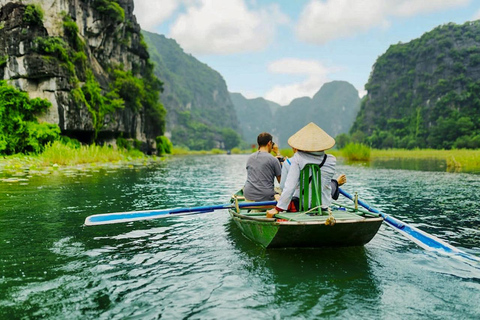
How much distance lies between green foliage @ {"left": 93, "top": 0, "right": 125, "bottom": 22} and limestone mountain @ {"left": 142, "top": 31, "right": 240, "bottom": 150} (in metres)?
82.2

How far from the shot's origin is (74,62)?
25328mm

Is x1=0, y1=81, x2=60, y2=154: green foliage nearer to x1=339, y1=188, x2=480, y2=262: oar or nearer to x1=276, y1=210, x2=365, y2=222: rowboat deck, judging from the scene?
x1=276, y1=210, x2=365, y2=222: rowboat deck

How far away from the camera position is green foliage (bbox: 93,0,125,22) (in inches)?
1201

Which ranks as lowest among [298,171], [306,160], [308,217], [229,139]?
[308,217]

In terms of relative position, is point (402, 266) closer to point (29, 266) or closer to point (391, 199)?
point (29, 266)

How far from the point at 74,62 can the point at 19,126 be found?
6.99 meters

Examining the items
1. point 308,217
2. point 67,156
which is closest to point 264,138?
point 308,217

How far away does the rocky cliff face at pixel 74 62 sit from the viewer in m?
22.2

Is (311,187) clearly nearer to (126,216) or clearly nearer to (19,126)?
(126,216)

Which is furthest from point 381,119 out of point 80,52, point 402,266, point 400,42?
point 402,266

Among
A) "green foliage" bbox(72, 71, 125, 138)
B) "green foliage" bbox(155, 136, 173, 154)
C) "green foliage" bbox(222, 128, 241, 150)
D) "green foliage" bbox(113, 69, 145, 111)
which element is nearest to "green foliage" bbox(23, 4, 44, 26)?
"green foliage" bbox(72, 71, 125, 138)

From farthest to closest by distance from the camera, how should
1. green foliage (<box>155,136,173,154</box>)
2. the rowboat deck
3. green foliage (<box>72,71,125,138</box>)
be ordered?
green foliage (<box>155,136,173,154</box>)
green foliage (<box>72,71,125,138</box>)
the rowboat deck

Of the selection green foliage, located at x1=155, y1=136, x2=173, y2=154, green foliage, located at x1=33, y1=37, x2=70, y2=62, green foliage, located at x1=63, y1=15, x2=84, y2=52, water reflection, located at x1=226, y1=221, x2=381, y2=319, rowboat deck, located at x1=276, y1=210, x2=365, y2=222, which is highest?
green foliage, located at x1=63, y1=15, x2=84, y2=52

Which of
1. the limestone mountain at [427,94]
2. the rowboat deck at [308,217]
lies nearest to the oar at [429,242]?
the rowboat deck at [308,217]
